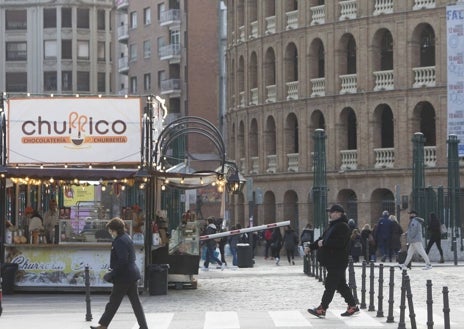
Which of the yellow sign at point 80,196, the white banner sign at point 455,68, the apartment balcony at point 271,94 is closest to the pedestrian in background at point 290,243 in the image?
the yellow sign at point 80,196

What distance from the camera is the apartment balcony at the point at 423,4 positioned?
213ft

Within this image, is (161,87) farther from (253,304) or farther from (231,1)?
(253,304)

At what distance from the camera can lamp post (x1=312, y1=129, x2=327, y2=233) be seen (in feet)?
153

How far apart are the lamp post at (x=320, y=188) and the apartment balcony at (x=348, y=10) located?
2135 centimetres

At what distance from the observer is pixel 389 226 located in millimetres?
52125

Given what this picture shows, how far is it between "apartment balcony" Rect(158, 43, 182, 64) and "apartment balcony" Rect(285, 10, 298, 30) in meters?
28.8

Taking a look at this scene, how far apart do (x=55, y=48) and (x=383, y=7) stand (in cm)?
5641

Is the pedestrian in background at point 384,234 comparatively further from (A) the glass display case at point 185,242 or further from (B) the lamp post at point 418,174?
(A) the glass display case at point 185,242

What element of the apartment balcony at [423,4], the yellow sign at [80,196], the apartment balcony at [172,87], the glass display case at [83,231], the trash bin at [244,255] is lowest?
the trash bin at [244,255]

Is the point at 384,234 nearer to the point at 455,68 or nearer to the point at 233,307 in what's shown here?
the point at 455,68

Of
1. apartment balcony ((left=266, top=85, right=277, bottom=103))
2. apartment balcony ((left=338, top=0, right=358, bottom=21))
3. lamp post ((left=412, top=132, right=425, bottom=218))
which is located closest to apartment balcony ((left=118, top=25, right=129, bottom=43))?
apartment balcony ((left=266, top=85, right=277, bottom=103))

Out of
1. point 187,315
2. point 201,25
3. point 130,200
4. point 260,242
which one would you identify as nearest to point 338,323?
point 187,315

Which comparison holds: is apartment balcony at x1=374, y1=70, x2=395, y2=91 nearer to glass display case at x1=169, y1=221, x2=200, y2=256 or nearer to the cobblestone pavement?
the cobblestone pavement

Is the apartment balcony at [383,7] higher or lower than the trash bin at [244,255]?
higher
